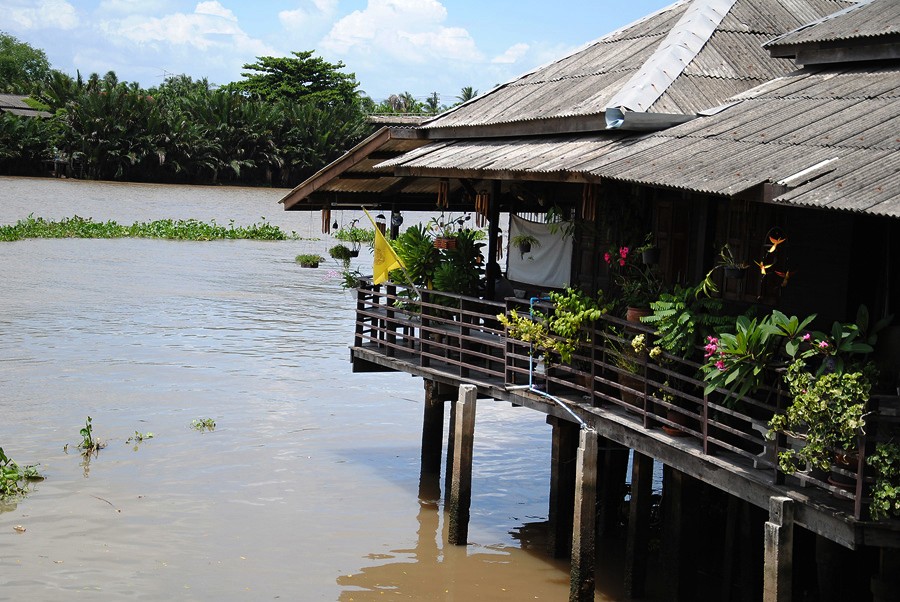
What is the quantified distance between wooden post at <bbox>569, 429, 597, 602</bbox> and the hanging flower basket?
423 centimetres

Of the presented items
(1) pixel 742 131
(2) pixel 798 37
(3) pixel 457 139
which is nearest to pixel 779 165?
(1) pixel 742 131

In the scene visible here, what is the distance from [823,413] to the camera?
814cm

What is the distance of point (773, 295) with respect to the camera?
1097cm

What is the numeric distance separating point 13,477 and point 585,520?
24.7 feet

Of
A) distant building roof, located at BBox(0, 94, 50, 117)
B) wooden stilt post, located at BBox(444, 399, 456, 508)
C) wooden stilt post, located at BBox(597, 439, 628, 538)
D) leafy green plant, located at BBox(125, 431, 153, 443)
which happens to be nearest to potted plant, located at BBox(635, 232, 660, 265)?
wooden stilt post, located at BBox(597, 439, 628, 538)

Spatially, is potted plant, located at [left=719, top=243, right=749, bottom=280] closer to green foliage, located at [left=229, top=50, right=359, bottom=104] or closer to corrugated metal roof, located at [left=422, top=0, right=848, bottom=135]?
corrugated metal roof, located at [left=422, top=0, right=848, bottom=135]

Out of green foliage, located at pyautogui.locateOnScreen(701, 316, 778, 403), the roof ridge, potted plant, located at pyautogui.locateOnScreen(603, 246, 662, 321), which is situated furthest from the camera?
the roof ridge

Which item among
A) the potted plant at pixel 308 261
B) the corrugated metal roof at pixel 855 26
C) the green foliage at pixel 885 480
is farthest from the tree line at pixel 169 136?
the green foliage at pixel 885 480

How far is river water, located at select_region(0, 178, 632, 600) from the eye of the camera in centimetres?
1270

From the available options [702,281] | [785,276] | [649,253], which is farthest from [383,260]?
[785,276]

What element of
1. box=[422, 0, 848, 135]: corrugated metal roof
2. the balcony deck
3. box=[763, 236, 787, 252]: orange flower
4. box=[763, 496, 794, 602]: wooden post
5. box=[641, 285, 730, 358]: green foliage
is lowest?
box=[763, 496, 794, 602]: wooden post

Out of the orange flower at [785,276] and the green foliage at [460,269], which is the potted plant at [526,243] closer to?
the green foliage at [460,269]

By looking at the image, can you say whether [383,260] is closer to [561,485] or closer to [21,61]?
[561,485]

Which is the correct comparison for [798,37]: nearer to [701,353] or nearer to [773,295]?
[773,295]
